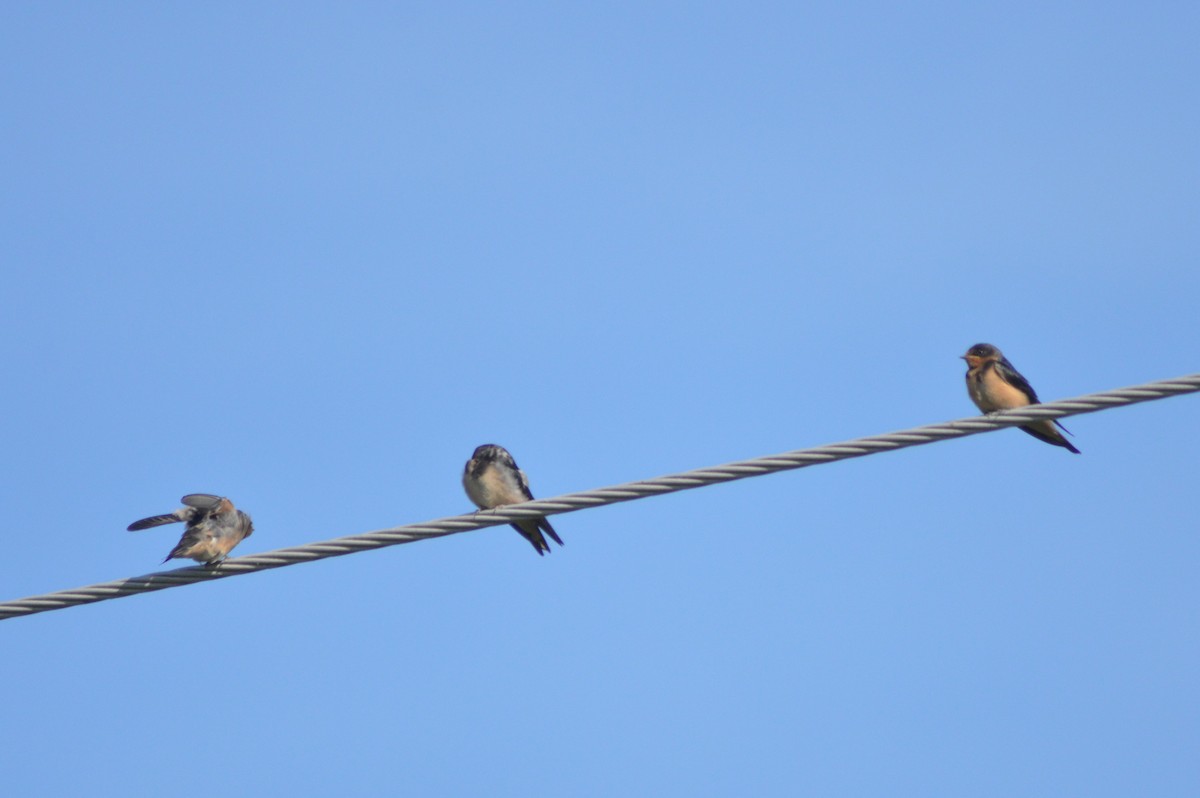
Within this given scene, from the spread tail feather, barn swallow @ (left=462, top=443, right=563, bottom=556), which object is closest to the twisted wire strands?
the spread tail feather

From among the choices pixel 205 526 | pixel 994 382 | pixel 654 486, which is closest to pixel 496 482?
pixel 205 526

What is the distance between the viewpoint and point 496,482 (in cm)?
1198

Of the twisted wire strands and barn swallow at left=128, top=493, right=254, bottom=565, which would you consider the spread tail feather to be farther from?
the twisted wire strands

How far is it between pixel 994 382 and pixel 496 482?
394 centimetres

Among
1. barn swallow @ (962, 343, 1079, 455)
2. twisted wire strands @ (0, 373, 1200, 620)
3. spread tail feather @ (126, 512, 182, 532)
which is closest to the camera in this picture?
twisted wire strands @ (0, 373, 1200, 620)

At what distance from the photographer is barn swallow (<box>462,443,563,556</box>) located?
11.9m

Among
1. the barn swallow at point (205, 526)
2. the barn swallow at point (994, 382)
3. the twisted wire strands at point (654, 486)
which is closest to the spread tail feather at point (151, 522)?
the barn swallow at point (205, 526)

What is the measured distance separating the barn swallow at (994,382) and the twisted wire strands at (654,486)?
13.4 ft

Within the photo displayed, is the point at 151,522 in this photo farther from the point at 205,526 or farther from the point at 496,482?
the point at 496,482

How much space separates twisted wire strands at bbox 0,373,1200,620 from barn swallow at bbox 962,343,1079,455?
4.09m

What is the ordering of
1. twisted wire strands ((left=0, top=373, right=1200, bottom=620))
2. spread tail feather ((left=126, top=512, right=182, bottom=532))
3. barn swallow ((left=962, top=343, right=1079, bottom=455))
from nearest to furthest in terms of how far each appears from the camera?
twisted wire strands ((left=0, top=373, right=1200, bottom=620)) → spread tail feather ((left=126, top=512, right=182, bottom=532)) → barn swallow ((left=962, top=343, right=1079, bottom=455))

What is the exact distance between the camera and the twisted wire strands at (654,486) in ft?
24.0

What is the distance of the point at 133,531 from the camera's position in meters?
9.89

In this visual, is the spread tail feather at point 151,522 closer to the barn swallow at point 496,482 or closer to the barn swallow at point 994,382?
the barn swallow at point 496,482
